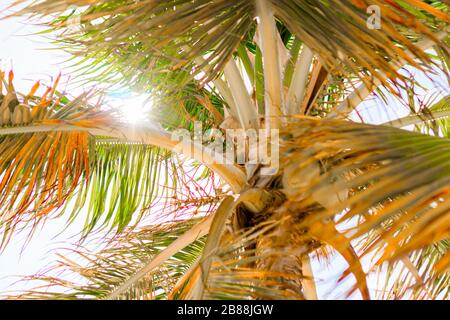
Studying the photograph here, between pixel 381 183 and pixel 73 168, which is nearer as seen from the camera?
pixel 381 183

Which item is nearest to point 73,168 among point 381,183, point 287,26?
point 287,26

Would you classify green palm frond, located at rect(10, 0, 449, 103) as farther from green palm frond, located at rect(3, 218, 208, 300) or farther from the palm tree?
green palm frond, located at rect(3, 218, 208, 300)

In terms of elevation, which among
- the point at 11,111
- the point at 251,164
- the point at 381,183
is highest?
the point at 11,111

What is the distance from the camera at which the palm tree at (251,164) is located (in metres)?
1.01

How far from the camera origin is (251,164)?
6.15 ft

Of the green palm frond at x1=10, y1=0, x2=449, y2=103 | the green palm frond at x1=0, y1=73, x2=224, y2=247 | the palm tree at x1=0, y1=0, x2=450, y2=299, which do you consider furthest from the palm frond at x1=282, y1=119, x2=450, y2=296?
the green palm frond at x1=0, y1=73, x2=224, y2=247

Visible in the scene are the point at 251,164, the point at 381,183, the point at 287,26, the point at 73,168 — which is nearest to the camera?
the point at 381,183

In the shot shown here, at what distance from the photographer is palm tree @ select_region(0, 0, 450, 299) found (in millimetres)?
1008

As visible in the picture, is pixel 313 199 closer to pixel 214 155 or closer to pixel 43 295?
pixel 214 155

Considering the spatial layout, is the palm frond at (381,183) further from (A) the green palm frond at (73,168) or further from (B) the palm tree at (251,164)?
(A) the green palm frond at (73,168)

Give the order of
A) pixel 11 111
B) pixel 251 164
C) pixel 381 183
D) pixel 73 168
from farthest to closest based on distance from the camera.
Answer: pixel 73 168
pixel 11 111
pixel 251 164
pixel 381 183

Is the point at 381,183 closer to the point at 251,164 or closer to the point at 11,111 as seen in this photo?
the point at 251,164

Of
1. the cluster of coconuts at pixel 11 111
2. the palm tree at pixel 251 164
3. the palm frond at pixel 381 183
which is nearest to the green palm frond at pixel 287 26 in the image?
the palm tree at pixel 251 164
